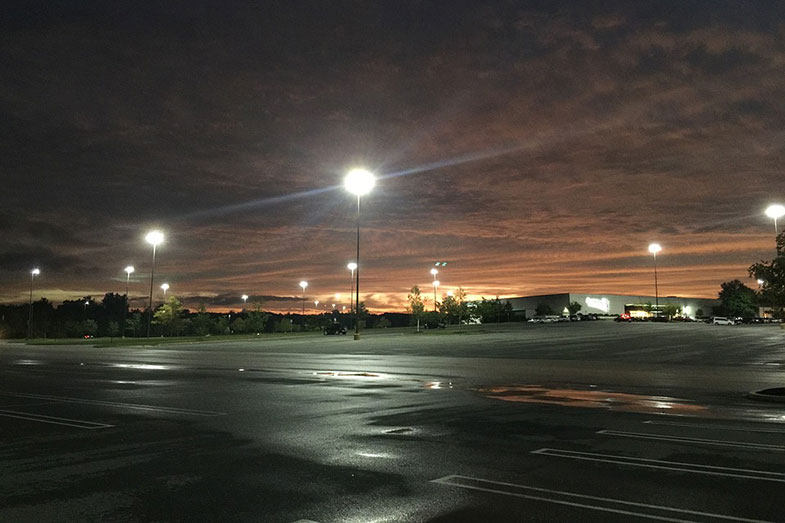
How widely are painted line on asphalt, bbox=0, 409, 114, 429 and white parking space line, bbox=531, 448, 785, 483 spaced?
806 centimetres

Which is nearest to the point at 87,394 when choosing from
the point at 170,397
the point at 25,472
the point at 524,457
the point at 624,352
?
the point at 170,397

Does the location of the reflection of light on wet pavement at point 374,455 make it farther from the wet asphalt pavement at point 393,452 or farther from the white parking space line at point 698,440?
the white parking space line at point 698,440

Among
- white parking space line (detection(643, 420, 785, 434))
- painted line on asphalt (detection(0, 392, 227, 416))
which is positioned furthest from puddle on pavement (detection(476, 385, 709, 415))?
painted line on asphalt (detection(0, 392, 227, 416))

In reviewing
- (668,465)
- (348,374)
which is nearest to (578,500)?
(668,465)

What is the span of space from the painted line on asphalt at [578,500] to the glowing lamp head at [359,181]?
43170 millimetres

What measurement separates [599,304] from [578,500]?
156 meters

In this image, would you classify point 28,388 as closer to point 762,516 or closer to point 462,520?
point 462,520

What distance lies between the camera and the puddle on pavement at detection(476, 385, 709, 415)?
527 inches

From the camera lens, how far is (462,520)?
561 cm

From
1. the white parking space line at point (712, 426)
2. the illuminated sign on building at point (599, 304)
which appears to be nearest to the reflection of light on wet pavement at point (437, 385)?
the white parking space line at point (712, 426)

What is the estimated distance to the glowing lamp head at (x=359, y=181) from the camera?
162 feet

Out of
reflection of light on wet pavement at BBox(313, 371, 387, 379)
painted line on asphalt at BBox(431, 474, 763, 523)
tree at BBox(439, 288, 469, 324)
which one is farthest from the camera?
tree at BBox(439, 288, 469, 324)

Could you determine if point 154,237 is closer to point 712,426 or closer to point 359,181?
point 359,181

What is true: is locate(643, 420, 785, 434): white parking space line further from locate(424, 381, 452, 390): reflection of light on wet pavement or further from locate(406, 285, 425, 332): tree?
locate(406, 285, 425, 332): tree
